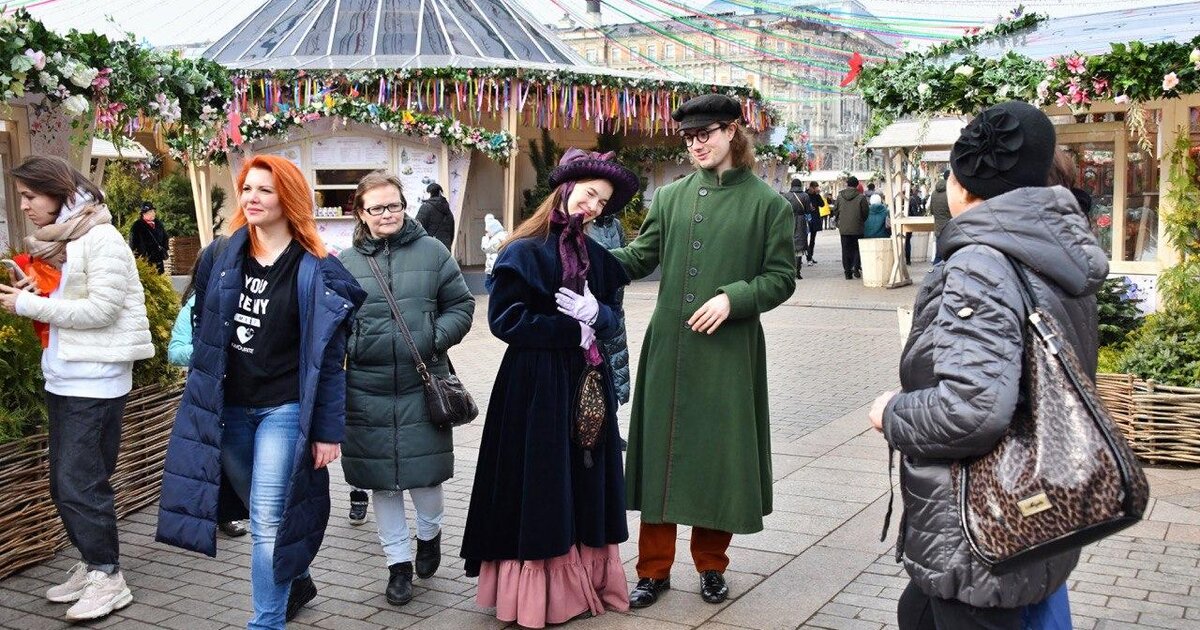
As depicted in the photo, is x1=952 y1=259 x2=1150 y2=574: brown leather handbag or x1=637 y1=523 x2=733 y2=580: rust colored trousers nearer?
x1=952 y1=259 x2=1150 y2=574: brown leather handbag

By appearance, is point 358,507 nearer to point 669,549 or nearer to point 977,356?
point 669,549

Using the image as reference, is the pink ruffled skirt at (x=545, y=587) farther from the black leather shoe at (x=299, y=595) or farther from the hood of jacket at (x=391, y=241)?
the hood of jacket at (x=391, y=241)

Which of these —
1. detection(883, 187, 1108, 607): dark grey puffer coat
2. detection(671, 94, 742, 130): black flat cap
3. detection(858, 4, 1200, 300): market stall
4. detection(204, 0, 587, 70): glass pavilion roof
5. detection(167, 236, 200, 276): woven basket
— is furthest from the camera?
detection(167, 236, 200, 276): woven basket

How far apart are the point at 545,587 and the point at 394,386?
1031mm

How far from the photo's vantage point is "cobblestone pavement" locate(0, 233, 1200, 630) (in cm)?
436

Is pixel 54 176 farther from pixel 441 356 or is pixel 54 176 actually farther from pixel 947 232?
pixel 947 232

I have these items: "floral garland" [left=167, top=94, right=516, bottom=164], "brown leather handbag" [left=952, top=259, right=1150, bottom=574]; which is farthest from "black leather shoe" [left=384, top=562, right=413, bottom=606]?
"floral garland" [left=167, top=94, right=516, bottom=164]

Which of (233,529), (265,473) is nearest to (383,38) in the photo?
(233,529)

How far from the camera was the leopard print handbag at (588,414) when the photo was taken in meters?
4.16

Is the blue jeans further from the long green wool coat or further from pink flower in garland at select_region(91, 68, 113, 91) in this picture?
pink flower in garland at select_region(91, 68, 113, 91)

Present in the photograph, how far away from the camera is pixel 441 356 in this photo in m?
4.94

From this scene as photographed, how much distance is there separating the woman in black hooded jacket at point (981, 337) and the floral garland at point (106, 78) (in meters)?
4.74

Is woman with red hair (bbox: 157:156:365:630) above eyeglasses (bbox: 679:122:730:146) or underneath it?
underneath

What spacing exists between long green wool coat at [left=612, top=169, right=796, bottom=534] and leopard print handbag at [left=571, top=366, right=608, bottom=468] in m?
0.37
